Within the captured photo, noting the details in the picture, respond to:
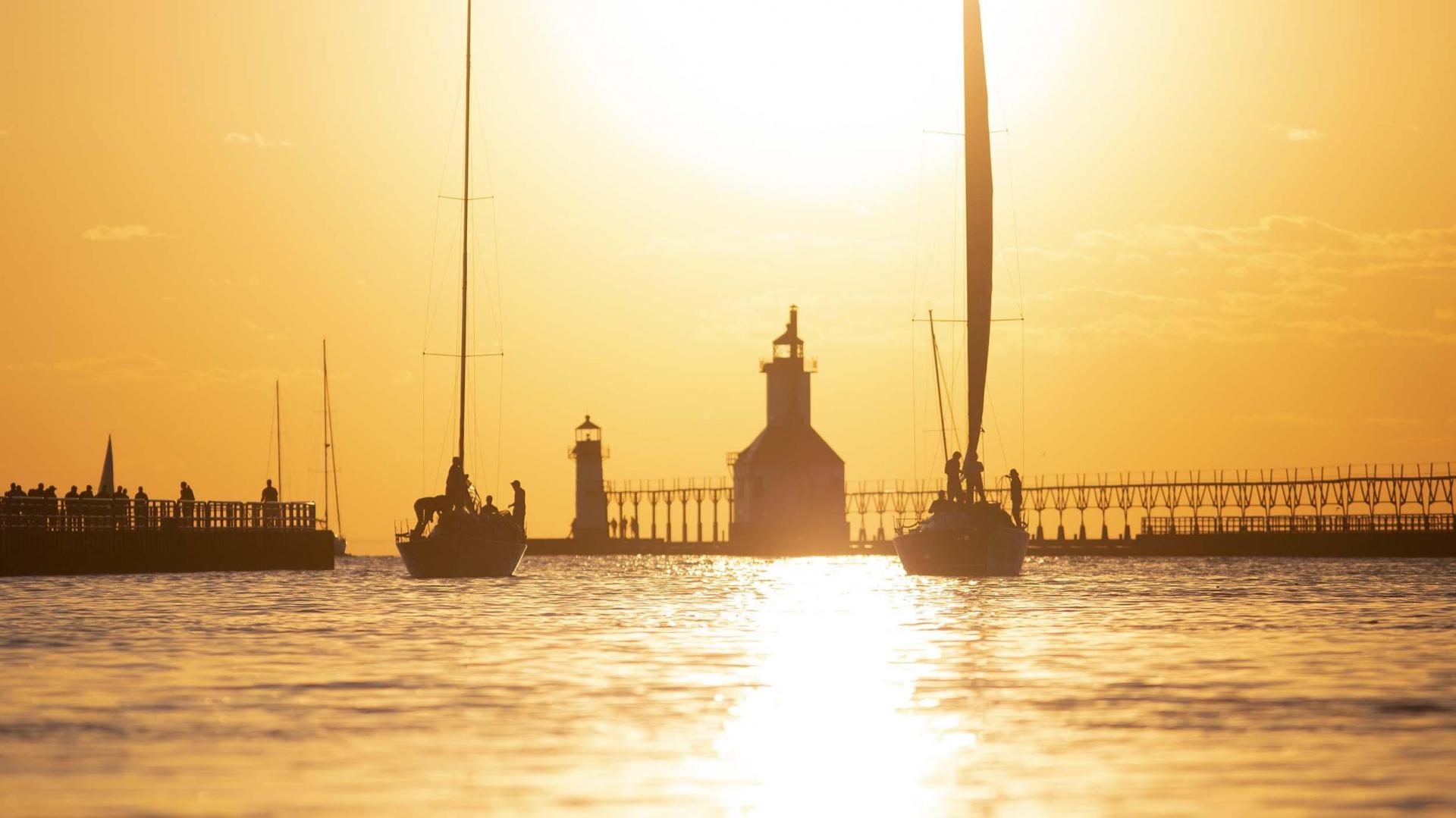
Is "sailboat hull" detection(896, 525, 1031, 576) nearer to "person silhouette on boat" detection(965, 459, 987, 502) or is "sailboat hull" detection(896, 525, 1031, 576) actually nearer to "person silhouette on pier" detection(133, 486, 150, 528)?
"person silhouette on boat" detection(965, 459, 987, 502)

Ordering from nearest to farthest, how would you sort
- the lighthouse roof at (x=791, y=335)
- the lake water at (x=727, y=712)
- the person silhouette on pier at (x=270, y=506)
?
1. the lake water at (x=727, y=712)
2. the person silhouette on pier at (x=270, y=506)
3. the lighthouse roof at (x=791, y=335)

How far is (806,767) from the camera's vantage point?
12.6 metres

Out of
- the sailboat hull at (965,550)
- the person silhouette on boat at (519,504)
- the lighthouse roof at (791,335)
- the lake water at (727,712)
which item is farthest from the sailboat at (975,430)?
the lighthouse roof at (791,335)

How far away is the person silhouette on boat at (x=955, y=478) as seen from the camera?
177 ft

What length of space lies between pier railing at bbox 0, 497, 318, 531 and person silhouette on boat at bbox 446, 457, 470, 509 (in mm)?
11224

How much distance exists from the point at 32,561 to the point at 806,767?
146ft

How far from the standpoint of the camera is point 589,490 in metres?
147

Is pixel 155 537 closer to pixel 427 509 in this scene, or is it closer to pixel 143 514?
pixel 143 514

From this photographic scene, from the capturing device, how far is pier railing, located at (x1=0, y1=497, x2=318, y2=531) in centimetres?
5406

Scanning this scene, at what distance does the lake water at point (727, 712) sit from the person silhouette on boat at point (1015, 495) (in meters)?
22.1

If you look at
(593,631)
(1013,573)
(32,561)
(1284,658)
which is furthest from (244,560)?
(1284,658)

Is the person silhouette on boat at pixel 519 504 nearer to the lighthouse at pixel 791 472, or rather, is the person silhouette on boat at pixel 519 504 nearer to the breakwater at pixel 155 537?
the breakwater at pixel 155 537

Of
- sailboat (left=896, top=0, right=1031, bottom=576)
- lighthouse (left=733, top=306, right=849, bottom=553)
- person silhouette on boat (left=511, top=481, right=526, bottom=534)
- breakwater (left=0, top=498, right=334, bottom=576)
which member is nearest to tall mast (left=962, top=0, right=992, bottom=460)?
sailboat (left=896, top=0, right=1031, bottom=576)

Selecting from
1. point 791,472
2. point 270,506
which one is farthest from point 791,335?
point 270,506
